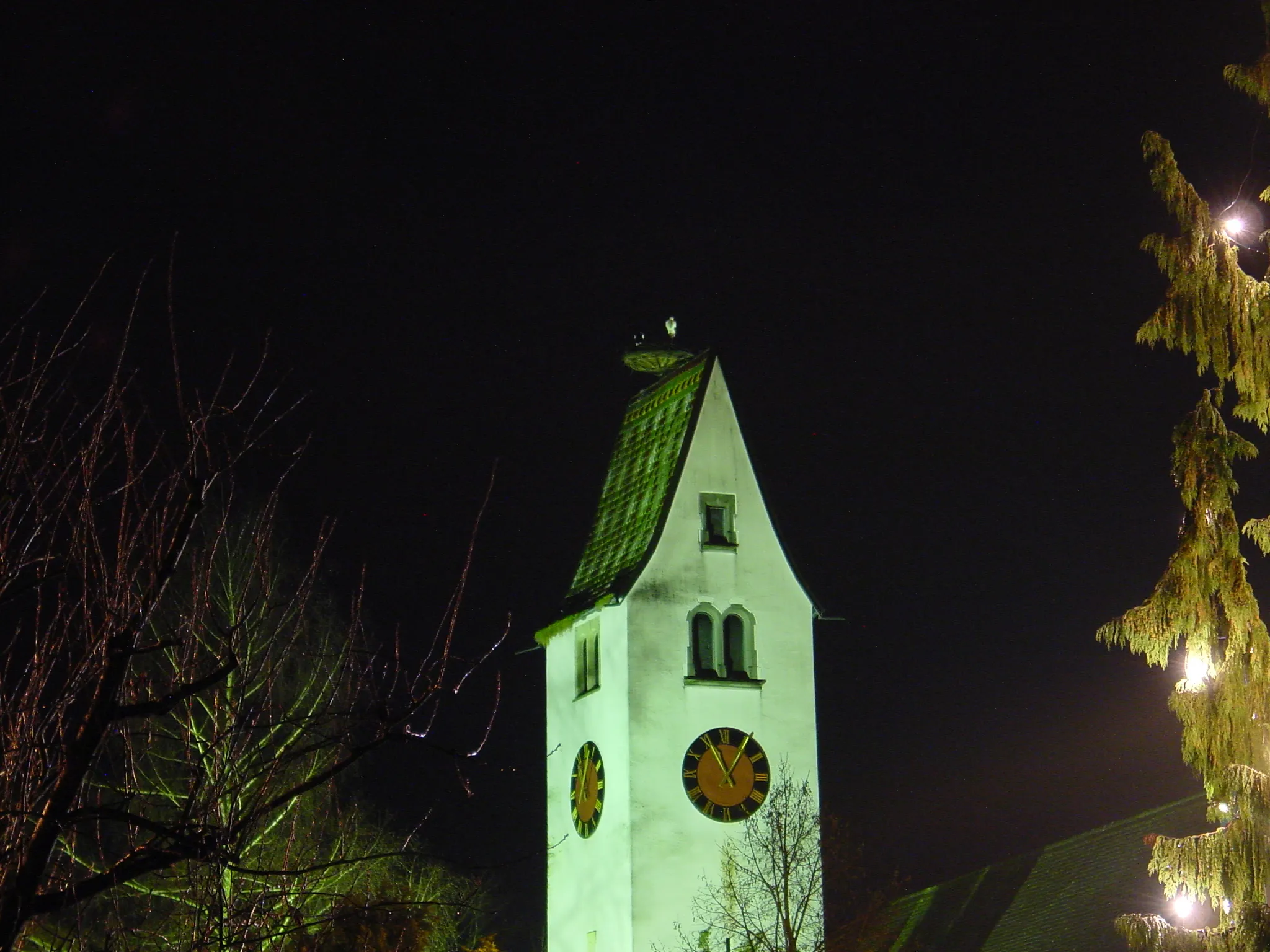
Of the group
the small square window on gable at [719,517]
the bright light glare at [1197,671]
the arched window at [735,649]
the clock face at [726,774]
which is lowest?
the bright light glare at [1197,671]

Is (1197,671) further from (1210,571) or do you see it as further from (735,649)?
(735,649)

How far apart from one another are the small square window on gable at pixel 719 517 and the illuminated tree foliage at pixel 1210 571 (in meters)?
19.9

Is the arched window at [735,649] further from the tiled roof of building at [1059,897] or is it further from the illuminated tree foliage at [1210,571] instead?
the illuminated tree foliage at [1210,571]

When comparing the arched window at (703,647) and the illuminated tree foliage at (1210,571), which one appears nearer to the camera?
the illuminated tree foliage at (1210,571)

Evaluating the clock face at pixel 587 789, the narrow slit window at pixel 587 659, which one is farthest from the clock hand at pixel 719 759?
the narrow slit window at pixel 587 659

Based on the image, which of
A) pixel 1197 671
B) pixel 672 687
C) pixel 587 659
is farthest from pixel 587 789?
pixel 1197 671

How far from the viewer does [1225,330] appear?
15.8m

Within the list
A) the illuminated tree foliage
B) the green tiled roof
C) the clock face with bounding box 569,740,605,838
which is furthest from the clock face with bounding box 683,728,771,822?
the illuminated tree foliage

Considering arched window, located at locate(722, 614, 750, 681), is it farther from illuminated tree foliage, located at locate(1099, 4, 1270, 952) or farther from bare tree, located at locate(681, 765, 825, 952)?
illuminated tree foliage, located at locate(1099, 4, 1270, 952)

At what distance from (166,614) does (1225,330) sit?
18306 mm

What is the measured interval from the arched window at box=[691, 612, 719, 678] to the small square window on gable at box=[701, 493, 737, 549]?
1.49 meters

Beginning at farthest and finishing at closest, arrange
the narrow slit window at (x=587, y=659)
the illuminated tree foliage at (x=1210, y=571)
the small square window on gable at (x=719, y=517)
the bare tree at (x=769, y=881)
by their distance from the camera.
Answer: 1. the narrow slit window at (x=587, y=659)
2. the small square window on gable at (x=719, y=517)
3. the bare tree at (x=769, y=881)
4. the illuminated tree foliage at (x=1210, y=571)

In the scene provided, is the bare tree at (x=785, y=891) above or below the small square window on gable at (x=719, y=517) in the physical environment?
below

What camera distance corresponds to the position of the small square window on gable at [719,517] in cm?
3591
